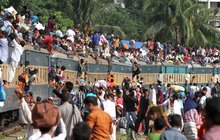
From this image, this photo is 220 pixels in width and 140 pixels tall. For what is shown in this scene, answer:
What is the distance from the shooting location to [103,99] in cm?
1988

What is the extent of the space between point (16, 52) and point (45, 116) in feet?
44.3

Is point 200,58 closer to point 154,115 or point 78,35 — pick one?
point 78,35

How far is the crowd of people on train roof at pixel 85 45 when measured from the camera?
25.7 m

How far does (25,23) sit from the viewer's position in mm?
27859

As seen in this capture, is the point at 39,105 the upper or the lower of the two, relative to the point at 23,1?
lower

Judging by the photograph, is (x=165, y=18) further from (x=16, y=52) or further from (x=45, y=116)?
(x=45, y=116)

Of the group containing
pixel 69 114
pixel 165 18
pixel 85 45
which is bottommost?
pixel 69 114

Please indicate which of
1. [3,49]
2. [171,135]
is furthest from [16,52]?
[171,135]

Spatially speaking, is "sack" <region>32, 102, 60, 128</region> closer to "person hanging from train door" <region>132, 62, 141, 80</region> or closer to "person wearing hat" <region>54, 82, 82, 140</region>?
"person wearing hat" <region>54, 82, 82, 140</region>

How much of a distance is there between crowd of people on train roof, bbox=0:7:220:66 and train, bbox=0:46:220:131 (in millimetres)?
412

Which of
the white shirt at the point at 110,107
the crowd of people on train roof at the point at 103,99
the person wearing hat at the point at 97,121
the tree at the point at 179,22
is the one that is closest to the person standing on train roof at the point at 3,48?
the crowd of people on train roof at the point at 103,99

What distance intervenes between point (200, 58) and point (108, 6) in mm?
15581

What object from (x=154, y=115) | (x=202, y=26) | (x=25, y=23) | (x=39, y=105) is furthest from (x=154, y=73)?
(x=39, y=105)

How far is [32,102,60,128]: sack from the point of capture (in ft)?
25.0
